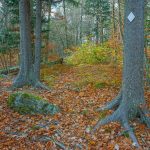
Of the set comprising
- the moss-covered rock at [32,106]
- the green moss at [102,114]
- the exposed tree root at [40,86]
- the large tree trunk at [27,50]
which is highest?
the large tree trunk at [27,50]

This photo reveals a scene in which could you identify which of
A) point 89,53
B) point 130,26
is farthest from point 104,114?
point 89,53

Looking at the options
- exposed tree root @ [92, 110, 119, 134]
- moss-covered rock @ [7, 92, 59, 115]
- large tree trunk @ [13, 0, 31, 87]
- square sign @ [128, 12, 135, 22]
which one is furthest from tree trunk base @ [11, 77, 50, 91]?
square sign @ [128, 12, 135, 22]

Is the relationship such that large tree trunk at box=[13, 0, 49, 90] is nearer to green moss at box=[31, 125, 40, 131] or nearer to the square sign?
green moss at box=[31, 125, 40, 131]

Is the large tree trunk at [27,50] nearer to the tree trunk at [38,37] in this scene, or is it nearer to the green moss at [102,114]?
the tree trunk at [38,37]

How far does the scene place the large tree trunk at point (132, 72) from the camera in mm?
6641

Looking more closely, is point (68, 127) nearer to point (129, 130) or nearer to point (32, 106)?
point (32, 106)

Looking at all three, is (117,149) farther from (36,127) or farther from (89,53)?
(89,53)

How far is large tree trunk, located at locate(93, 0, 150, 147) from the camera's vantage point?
261 inches

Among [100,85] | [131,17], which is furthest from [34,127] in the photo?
[100,85]

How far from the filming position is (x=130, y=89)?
6.90 m

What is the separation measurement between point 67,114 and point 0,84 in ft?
14.7

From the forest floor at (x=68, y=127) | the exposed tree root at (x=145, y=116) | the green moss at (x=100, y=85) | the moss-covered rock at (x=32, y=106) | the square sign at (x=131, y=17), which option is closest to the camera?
the forest floor at (x=68, y=127)

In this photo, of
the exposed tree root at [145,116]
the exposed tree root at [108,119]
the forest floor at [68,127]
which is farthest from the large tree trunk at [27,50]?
the exposed tree root at [145,116]

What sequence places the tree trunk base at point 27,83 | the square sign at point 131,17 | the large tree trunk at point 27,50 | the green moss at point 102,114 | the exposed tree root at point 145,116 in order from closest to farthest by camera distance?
the square sign at point 131,17, the exposed tree root at point 145,116, the green moss at point 102,114, the tree trunk base at point 27,83, the large tree trunk at point 27,50
